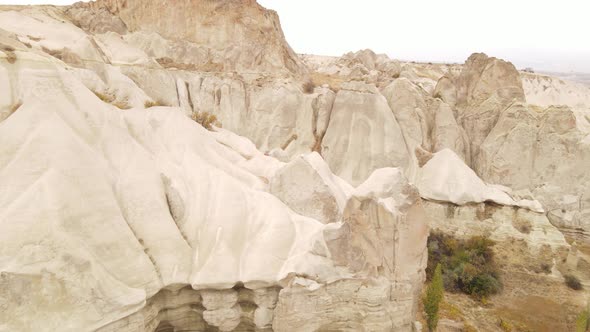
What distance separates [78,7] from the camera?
31.9 meters

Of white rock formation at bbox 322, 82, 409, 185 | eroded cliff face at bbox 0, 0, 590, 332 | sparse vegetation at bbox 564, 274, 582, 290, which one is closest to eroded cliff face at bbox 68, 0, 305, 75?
white rock formation at bbox 322, 82, 409, 185

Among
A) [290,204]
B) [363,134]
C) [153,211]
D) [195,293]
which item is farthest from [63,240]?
[363,134]

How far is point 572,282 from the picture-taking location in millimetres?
15102

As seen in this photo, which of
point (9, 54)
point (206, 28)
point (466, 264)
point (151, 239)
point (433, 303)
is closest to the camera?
point (151, 239)

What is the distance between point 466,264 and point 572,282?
4.15m

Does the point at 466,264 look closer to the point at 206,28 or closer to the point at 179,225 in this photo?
the point at 179,225

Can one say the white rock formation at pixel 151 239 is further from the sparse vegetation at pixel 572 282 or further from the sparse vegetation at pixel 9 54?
the sparse vegetation at pixel 572 282

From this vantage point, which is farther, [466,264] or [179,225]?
[466,264]

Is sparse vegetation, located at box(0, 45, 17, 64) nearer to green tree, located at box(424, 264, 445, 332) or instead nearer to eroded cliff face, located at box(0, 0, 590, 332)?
eroded cliff face, located at box(0, 0, 590, 332)

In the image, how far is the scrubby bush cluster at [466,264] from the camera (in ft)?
48.2

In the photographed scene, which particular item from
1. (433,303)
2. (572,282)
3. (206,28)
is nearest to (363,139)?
(572,282)

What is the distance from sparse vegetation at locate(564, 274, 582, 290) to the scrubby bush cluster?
2622 mm

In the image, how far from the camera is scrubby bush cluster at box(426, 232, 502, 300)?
48.2ft

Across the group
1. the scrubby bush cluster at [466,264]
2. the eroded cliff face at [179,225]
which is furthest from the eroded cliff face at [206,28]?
the scrubby bush cluster at [466,264]
